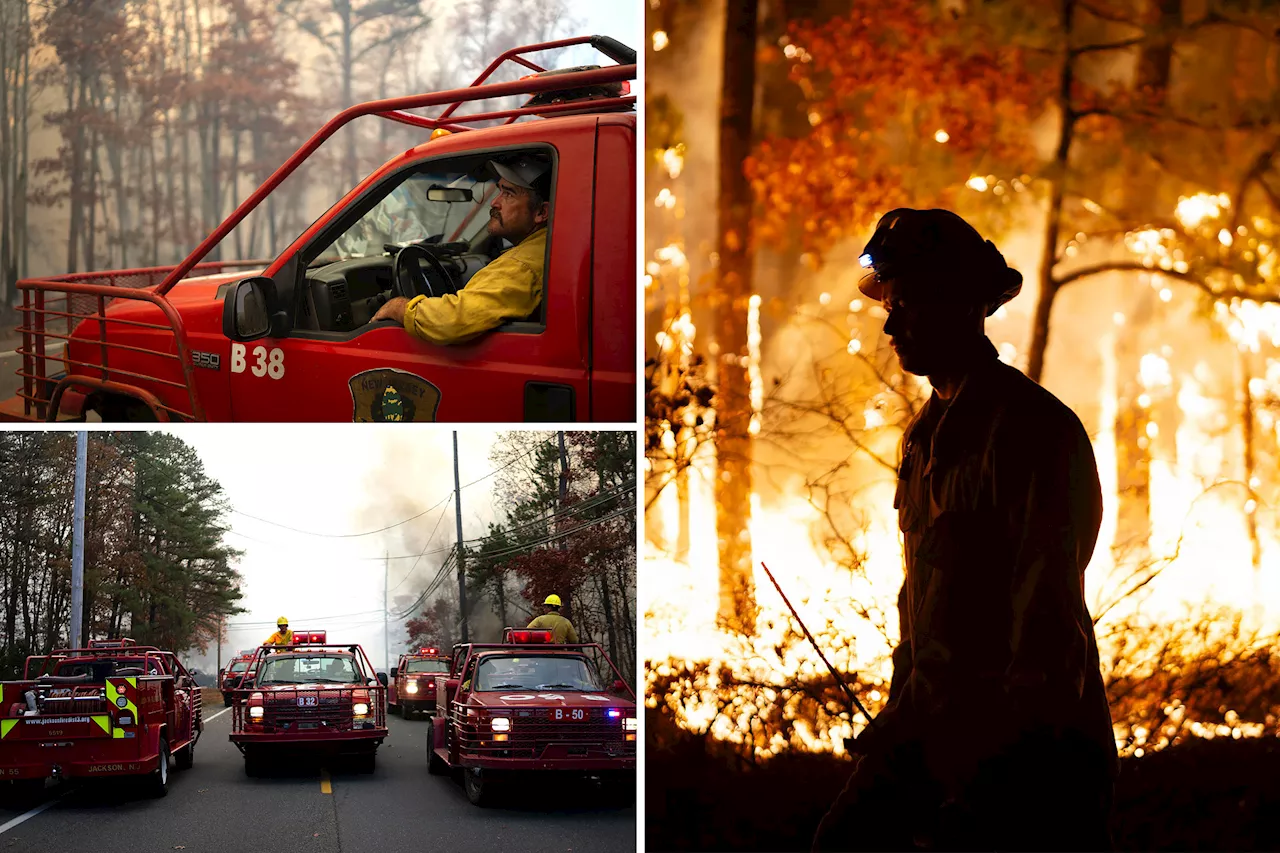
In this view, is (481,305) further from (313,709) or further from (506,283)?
(313,709)

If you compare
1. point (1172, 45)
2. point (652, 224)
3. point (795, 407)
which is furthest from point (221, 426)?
point (1172, 45)

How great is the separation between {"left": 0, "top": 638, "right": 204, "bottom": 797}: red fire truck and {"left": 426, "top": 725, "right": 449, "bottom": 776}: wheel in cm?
75

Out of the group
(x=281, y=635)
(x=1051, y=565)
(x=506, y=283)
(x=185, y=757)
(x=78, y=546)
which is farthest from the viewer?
(x=185, y=757)

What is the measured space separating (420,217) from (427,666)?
155 cm

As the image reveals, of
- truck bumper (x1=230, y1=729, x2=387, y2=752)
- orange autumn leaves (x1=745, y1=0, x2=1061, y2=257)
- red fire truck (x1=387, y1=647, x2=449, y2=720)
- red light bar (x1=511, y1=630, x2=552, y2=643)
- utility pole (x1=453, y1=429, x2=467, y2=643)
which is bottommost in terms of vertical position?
Result: truck bumper (x1=230, y1=729, x2=387, y2=752)

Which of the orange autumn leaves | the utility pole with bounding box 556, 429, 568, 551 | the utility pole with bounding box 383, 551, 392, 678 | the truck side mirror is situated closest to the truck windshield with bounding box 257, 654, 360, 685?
the utility pole with bounding box 383, 551, 392, 678

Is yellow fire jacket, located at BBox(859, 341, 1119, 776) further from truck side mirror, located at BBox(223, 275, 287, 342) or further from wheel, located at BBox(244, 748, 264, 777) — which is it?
wheel, located at BBox(244, 748, 264, 777)

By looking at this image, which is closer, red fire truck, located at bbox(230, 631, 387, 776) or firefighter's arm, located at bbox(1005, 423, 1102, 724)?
firefighter's arm, located at bbox(1005, 423, 1102, 724)

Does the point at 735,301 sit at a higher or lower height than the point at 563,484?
higher

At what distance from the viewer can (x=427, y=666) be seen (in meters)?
4.14

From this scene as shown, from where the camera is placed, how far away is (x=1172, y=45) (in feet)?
13.7

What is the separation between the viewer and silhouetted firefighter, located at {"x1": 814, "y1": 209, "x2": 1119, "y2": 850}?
10.6 ft

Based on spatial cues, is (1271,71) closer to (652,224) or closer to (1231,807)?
(652,224)

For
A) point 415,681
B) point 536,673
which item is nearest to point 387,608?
point 415,681
